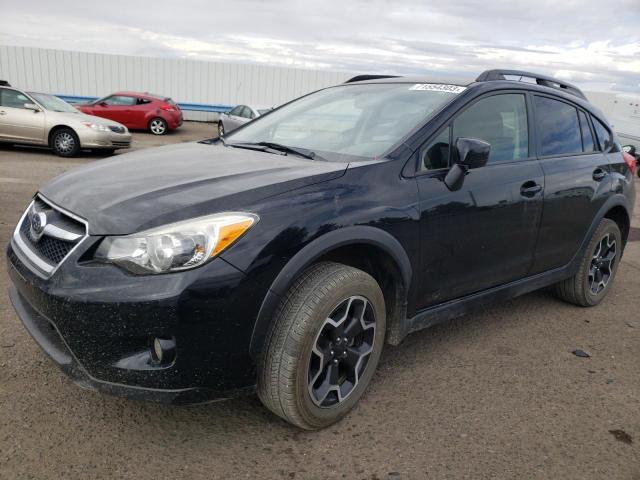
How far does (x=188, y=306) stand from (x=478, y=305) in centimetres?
198

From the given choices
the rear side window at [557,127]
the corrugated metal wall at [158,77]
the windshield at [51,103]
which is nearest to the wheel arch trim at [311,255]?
the rear side window at [557,127]

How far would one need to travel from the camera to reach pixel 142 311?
2.05m

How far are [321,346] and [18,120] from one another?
11125 mm

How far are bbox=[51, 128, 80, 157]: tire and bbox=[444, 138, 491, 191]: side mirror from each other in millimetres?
10355

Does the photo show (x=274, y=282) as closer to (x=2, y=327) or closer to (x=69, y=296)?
(x=69, y=296)

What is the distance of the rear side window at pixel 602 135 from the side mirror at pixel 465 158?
2.08m

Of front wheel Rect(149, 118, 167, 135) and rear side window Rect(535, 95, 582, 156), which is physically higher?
rear side window Rect(535, 95, 582, 156)

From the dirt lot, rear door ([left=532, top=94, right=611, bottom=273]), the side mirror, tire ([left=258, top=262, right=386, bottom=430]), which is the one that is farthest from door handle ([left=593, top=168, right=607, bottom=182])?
tire ([left=258, top=262, right=386, bottom=430])

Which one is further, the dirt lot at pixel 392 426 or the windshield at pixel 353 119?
the windshield at pixel 353 119

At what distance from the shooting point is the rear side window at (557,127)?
3.74 meters

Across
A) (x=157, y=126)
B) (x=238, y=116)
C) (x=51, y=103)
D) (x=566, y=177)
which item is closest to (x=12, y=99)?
(x=51, y=103)

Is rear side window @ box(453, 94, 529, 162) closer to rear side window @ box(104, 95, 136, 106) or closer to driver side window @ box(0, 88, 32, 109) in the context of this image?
driver side window @ box(0, 88, 32, 109)

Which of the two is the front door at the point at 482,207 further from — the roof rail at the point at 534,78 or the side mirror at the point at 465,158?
the roof rail at the point at 534,78

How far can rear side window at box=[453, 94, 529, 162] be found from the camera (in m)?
3.18
